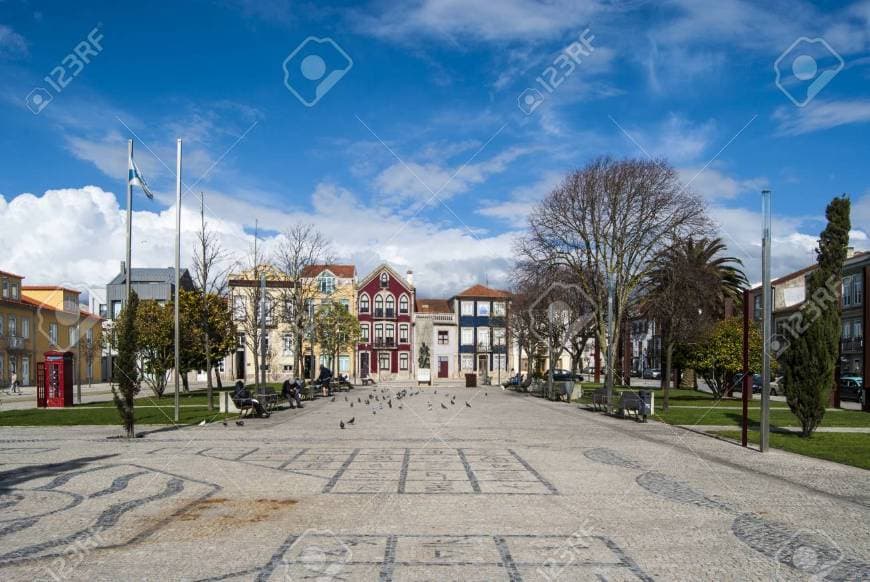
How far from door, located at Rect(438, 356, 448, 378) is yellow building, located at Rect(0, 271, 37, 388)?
1508 inches

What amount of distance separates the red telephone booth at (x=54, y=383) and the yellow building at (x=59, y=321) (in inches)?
1308

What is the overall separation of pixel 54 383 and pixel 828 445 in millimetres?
30438

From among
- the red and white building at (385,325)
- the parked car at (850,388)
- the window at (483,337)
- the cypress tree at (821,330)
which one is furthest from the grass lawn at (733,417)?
the window at (483,337)

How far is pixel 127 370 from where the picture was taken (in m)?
19.1

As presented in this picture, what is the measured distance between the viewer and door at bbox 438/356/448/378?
77312 millimetres

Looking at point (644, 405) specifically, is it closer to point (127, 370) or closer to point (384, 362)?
point (127, 370)

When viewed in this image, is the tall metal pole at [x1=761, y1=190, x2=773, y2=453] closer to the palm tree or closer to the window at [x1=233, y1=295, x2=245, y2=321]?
the palm tree

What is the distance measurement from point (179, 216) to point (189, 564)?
18.4 metres

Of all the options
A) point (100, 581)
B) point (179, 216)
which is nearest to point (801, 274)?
point (179, 216)

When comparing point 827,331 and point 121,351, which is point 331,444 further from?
point 827,331

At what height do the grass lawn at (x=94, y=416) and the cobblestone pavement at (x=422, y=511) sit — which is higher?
the cobblestone pavement at (x=422, y=511)

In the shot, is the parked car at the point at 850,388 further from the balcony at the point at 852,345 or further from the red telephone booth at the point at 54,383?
the red telephone booth at the point at 54,383

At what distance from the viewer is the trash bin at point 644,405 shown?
2522 cm

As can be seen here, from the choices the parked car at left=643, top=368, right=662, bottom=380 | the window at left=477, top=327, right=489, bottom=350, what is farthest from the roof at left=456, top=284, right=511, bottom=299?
the parked car at left=643, top=368, right=662, bottom=380
